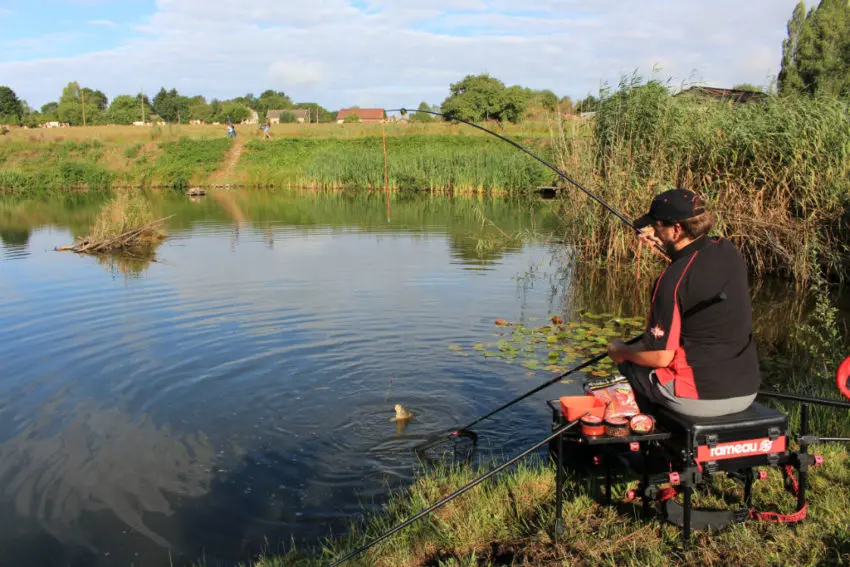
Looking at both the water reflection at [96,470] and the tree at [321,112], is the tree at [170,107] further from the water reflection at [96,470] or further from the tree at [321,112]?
the water reflection at [96,470]

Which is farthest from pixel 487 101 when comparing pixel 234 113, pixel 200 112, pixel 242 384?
pixel 242 384

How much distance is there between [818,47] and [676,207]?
175 ft

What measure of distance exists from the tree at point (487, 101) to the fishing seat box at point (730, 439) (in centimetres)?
5236

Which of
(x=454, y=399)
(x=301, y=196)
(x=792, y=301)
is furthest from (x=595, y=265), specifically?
(x=301, y=196)

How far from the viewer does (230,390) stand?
6.83 metres

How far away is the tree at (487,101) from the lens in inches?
2290

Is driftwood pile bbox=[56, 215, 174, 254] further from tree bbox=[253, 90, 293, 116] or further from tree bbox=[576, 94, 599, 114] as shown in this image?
tree bbox=[253, 90, 293, 116]

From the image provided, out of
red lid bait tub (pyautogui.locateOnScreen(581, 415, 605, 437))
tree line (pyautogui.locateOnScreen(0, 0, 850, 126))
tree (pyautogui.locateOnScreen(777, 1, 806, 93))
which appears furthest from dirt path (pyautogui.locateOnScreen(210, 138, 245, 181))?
red lid bait tub (pyautogui.locateOnScreen(581, 415, 605, 437))

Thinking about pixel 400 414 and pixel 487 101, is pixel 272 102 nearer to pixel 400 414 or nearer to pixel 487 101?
pixel 487 101

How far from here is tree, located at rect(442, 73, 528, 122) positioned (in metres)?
58.2

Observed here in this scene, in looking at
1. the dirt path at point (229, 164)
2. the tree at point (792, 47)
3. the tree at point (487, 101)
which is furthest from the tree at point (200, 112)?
the tree at point (792, 47)

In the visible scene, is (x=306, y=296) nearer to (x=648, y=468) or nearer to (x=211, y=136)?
(x=648, y=468)

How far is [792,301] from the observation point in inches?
415

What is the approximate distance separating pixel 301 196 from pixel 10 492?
29601 mm
